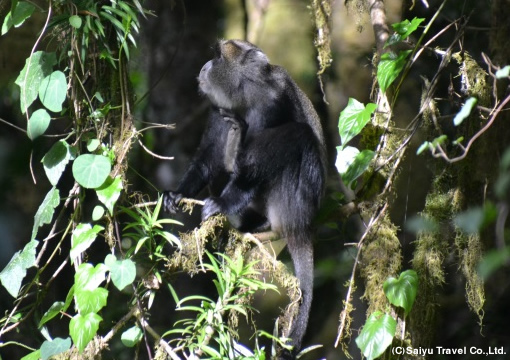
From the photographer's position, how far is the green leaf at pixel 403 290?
7.51 feet

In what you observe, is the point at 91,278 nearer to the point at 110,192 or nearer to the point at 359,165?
the point at 110,192

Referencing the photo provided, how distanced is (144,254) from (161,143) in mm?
2104

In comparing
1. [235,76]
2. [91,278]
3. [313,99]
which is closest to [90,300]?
[91,278]

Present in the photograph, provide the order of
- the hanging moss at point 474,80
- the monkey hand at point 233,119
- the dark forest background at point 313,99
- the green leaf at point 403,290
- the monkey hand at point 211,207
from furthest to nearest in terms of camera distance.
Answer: the dark forest background at point 313,99, the monkey hand at point 233,119, the monkey hand at point 211,207, the hanging moss at point 474,80, the green leaf at point 403,290

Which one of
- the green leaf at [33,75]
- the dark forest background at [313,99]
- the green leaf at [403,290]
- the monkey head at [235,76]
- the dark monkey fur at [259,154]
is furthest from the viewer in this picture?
the dark forest background at [313,99]

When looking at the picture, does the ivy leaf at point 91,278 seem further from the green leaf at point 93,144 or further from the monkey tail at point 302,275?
the monkey tail at point 302,275

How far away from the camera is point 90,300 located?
223cm

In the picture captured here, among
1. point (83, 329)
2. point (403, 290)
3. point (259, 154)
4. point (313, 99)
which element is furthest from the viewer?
point (313, 99)

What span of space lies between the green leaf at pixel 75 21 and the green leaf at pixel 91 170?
0.47 metres

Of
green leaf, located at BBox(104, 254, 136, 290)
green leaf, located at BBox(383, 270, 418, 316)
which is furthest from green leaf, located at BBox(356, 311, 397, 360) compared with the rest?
green leaf, located at BBox(104, 254, 136, 290)

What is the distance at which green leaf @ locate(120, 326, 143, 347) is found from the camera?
8.05ft

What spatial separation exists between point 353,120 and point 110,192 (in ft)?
3.04

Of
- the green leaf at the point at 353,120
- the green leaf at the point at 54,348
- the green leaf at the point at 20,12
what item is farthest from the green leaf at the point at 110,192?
the green leaf at the point at 353,120

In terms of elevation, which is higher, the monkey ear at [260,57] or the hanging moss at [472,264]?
the monkey ear at [260,57]
